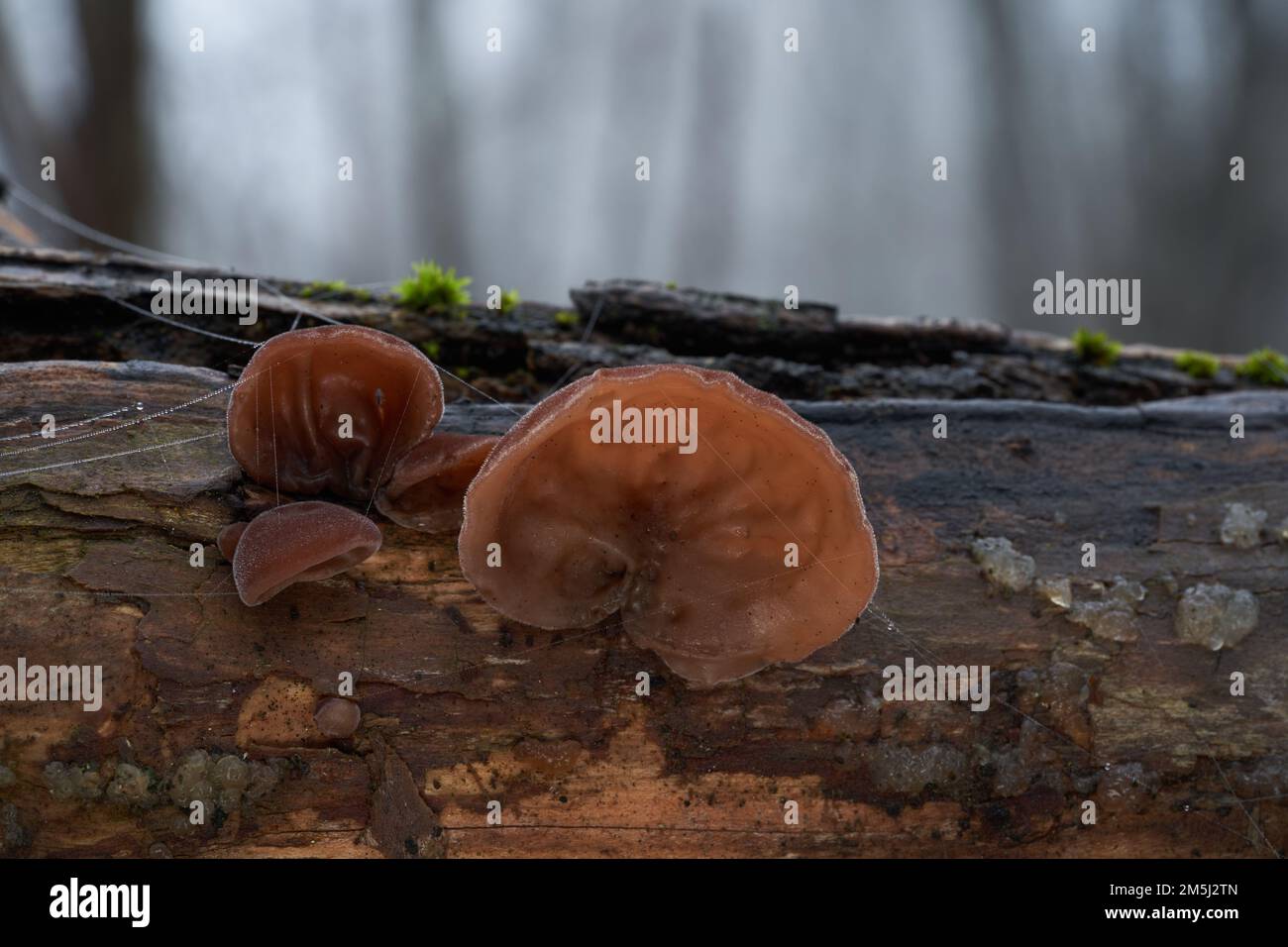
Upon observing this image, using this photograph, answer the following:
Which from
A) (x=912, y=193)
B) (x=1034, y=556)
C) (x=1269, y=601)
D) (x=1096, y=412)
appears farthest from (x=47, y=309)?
(x=912, y=193)

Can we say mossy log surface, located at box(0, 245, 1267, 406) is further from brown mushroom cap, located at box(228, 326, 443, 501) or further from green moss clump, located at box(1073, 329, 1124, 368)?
brown mushroom cap, located at box(228, 326, 443, 501)

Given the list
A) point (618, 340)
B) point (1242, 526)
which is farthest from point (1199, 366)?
point (618, 340)

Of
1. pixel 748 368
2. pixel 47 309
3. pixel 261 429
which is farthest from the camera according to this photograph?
pixel 748 368

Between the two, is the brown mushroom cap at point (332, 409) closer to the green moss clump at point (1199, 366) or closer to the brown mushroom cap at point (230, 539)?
the brown mushroom cap at point (230, 539)

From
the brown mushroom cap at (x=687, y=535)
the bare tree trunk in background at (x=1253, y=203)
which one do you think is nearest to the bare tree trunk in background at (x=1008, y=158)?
the bare tree trunk in background at (x=1253, y=203)

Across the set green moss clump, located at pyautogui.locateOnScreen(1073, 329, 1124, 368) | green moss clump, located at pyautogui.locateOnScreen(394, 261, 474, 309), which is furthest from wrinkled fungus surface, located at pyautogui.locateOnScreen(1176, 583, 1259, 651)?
green moss clump, located at pyautogui.locateOnScreen(394, 261, 474, 309)

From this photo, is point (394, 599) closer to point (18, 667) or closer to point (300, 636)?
point (300, 636)

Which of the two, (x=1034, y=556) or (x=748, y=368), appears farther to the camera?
(x=748, y=368)
